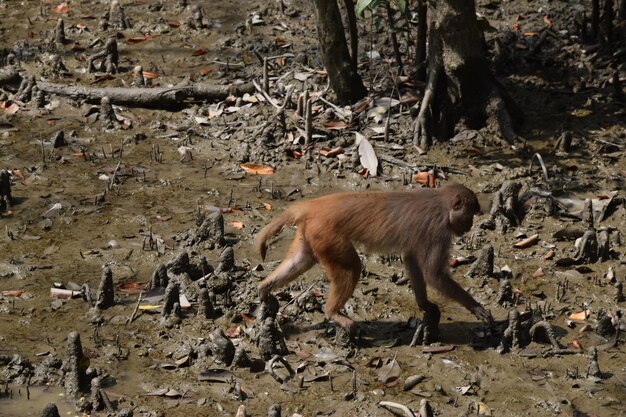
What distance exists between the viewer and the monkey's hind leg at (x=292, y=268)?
926 centimetres

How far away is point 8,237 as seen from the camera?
10.9m

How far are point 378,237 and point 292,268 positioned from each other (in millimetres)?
848

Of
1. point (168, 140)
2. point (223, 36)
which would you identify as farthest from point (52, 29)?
point (168, 140)

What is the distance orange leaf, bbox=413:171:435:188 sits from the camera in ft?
39.1

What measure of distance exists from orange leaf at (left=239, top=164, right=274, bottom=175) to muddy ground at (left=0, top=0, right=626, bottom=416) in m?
0.09

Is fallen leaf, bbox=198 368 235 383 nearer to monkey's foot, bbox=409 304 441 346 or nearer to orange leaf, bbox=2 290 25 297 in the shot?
monkey's foot, bbox=409 304 441 346

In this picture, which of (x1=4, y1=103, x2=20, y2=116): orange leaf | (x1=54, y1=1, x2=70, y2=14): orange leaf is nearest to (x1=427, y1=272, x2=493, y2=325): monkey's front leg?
(x1=4, y1=103, x2=20, y2=116): orange leaf

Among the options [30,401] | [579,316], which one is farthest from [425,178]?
[30,401]

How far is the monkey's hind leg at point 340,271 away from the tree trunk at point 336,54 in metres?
4.59

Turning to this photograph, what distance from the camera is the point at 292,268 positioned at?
9.30 meters

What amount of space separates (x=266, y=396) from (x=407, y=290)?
224 cm

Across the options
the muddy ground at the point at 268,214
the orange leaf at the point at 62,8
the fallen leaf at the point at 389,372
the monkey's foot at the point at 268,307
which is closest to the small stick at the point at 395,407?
the muddy ground at the point at 268,214

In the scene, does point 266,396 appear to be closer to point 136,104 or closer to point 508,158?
point 508,158

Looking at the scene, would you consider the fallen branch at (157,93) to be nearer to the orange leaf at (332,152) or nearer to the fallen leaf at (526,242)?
the orange leaf at (332,152)
